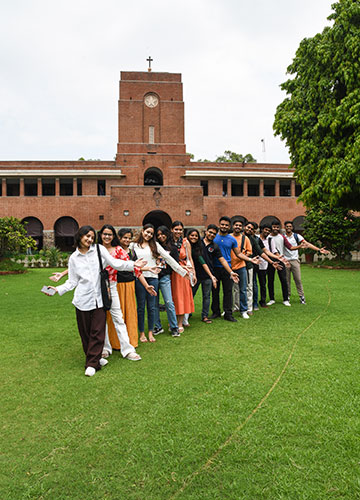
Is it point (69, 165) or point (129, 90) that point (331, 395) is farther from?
point (129, 90)

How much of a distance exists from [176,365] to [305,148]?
1330cm

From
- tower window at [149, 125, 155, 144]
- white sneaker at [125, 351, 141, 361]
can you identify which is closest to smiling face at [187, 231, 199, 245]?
white sneaker at [125, 351, 141, 361]

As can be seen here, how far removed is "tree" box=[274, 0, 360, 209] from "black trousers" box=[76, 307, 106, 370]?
12109 mm

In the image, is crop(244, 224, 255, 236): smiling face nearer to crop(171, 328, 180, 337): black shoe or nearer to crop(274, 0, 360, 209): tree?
crop(171, 328, 180, 337): black shoe

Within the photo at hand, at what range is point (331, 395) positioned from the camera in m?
3.13

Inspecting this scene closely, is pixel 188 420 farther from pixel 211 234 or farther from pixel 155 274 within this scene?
pixel 211 234

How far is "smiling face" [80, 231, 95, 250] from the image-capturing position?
13.3ft

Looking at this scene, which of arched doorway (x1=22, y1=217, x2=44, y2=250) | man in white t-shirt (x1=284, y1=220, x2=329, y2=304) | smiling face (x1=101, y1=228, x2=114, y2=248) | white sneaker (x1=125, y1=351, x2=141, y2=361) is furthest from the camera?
arched doorway (x1=22, y1=217, x2=44, y2=250)

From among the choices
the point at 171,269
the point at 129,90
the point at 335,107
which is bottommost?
the point at 171,269

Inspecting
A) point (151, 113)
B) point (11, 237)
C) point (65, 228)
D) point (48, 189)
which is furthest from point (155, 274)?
point (151, 113)

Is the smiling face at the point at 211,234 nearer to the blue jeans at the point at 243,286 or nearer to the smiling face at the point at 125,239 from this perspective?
the blue jeans at the point at 243,286

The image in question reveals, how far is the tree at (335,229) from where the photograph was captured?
724 inches

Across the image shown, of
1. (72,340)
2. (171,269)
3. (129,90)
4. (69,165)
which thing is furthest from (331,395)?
(129,90)

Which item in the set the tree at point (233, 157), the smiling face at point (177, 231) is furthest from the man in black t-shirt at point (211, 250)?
the tree at point (233, 157)
